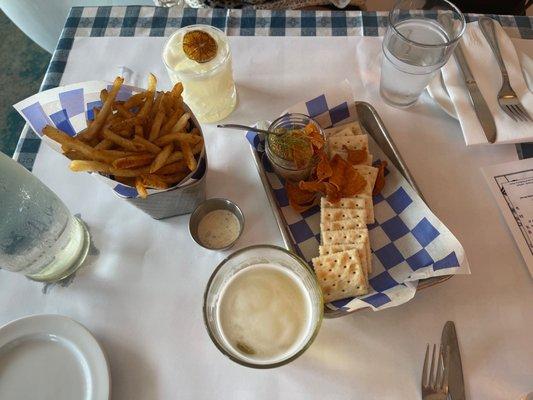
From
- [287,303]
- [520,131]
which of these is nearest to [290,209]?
[287,303]

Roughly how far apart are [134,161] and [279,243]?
1.22ft

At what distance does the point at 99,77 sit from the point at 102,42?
0.44 feet

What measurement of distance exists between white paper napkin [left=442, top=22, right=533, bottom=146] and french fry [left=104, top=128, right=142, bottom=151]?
0.77m

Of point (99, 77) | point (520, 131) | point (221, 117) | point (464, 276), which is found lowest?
point (464, 276)

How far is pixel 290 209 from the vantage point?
1.02m

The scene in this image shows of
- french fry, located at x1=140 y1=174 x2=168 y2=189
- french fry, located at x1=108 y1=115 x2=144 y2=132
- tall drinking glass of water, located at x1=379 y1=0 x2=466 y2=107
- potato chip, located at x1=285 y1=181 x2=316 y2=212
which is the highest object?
french fry, located at x1=108 y1=115 x2=144 y2=132

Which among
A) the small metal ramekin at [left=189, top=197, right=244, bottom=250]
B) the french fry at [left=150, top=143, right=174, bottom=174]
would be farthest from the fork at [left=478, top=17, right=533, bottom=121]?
the french fry at [left=150, top=143, right=174, bottom=174]

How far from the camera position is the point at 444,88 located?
3.74 ft

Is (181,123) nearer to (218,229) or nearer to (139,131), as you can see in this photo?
(139,131)

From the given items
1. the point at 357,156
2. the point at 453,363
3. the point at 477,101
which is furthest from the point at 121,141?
the point at 477,101

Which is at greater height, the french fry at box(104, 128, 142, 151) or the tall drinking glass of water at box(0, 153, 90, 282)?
the french fry at box(104, 128, 142, 151)

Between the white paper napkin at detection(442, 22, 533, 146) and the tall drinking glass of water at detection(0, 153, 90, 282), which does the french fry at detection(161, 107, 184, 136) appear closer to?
the tall drinking glass of water at detection(0, 153, 90, 282)

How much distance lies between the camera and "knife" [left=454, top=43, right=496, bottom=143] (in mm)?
1061

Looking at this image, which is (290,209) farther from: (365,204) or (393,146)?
(393,146)
